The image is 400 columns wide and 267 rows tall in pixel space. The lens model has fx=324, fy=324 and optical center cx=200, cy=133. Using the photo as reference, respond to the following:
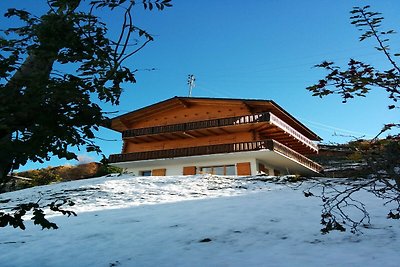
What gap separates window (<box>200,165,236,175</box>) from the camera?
25.3 meters

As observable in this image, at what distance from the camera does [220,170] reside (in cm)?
2566

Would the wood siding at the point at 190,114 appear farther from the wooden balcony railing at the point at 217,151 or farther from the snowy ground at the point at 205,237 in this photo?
the snowy ground at the point at 205,237

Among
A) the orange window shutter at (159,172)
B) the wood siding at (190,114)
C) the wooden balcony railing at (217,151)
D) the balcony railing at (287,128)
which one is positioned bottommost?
the orange window shutter at (159,172)

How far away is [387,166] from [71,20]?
339 cm

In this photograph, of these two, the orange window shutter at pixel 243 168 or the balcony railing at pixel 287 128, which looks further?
the orange window shutter at pixel 243 168

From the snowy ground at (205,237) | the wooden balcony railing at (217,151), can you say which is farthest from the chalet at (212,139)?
the snowy ground at (205,237)

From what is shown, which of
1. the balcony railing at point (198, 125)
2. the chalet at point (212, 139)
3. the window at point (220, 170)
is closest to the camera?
the balcony railing at point (198, 125)

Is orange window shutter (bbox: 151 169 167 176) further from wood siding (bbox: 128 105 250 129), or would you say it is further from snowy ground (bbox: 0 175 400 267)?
snowy ground (bbox: 0 175 400 267)

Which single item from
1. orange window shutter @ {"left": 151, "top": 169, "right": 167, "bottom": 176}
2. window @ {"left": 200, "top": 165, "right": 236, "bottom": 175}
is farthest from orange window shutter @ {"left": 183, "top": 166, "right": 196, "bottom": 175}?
orange window shutter @ {"left": 151, "top": 169, "right": 167, "bottom": 176}

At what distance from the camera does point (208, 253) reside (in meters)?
4.40

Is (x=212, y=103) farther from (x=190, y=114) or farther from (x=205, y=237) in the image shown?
(x=205, y=237)

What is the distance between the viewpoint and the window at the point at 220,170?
25.3 m

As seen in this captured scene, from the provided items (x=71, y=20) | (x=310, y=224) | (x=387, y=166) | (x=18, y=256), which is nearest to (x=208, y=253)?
(x=310, y=224)

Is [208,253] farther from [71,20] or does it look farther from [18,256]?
[71,20]
